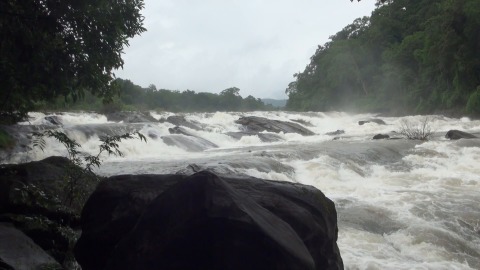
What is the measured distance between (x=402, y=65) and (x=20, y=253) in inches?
1817

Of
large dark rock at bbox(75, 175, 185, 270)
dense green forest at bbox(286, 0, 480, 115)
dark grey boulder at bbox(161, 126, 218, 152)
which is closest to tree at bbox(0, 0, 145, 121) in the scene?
large dark rock at bbox(75, 175, 185, 270)

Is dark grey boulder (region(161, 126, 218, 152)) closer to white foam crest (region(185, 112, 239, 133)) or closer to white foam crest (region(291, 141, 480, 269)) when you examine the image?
white foam crest (region(185, 112, 239, 133))

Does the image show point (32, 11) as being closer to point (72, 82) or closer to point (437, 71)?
point (72, 82)

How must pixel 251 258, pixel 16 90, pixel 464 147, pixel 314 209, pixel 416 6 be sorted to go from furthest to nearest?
1. pixel 416 6
2. pixel 464 147
3. pixel 16 90
4. pixel 314 209
5. pixel 251 258

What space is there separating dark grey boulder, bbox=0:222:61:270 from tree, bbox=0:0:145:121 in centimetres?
204

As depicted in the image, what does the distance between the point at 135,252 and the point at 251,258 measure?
930mm

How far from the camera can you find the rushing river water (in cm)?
604

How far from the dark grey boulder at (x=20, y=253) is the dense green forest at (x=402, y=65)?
29103mm

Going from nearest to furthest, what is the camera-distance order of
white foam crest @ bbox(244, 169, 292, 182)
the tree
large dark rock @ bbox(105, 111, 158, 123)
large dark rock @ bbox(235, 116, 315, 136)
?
the tree, white foam crest @ bbox(244, 169, 292, 182), large dark rock @ bbox(105, 111, 158, 123), large dark rock @ bbox(235, 116, 315, 136)

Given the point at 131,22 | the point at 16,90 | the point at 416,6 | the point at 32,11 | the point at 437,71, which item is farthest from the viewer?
the point at 416,6

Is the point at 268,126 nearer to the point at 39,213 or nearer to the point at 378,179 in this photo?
the point at 378,179

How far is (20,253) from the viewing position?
12.5ft

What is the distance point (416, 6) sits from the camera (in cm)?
5078

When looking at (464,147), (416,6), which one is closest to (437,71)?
(416,6)
